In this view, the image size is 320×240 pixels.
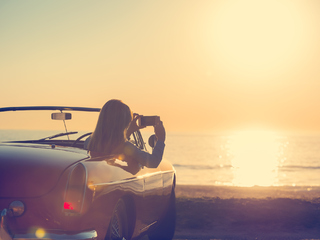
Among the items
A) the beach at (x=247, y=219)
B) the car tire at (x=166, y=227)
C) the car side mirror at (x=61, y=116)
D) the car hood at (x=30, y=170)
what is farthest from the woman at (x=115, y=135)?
the beach at (x=247, y=219)

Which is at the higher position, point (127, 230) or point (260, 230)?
point (127, 230)

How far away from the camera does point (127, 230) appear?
489 centimetres

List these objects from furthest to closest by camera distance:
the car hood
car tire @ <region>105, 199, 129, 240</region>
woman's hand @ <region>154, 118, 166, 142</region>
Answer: woman's hand @ <region>154, 118, 166, 142</region>, car tire @ <region>105, 199, 129, 240</region>, the car hood

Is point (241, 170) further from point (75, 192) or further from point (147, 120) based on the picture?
point (75, 192)

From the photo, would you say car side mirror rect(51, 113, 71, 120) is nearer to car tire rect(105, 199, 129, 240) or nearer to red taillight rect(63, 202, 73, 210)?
car tire rect(105, 199, 129, 240)

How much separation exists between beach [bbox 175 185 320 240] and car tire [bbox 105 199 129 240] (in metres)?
3.23

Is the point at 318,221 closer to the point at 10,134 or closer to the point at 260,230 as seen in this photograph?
the point at 260,230

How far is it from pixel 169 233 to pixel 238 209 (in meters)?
3.18

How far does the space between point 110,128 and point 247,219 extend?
4927 millimetres

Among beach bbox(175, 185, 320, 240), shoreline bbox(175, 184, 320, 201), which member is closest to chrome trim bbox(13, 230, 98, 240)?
beach bbox(175, 185, 320, 240)

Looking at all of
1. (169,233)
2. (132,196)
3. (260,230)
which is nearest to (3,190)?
(132,196)

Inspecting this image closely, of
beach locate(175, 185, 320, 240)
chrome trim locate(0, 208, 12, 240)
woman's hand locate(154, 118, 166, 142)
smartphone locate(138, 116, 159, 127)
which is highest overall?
smartphone locate(138, 116, 159, 127)

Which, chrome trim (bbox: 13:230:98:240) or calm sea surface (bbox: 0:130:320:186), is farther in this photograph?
calm sea surface (bbox: 0:130:320:186)

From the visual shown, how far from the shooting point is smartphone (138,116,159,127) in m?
5.51
